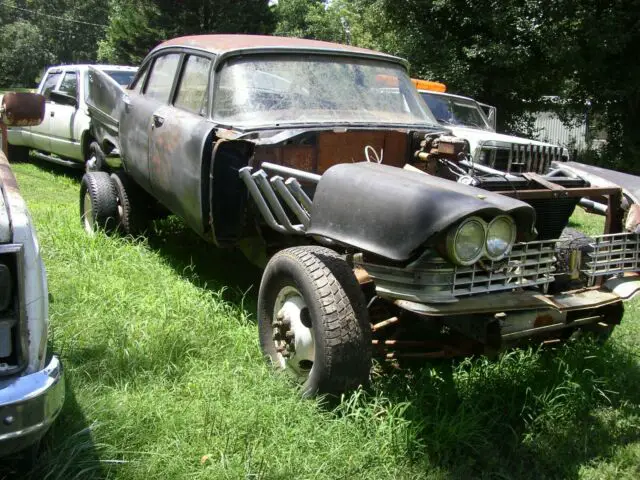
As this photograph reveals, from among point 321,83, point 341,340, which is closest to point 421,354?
point 341,340

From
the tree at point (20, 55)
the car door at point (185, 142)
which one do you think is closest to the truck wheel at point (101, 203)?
the car door at point (185, 142)

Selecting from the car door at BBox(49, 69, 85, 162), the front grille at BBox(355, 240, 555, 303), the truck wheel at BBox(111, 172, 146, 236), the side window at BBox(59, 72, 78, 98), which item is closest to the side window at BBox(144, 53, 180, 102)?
the truck wheel at BBox(111, 172, 146, 236)

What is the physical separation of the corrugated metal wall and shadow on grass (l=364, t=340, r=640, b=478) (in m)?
15.3

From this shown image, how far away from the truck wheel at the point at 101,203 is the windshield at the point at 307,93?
1902 millimetres

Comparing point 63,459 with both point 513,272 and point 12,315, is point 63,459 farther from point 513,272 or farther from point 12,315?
point 513,272

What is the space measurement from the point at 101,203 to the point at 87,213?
1.53 ft

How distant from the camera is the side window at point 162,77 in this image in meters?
5.17

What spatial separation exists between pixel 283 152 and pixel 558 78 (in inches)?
567

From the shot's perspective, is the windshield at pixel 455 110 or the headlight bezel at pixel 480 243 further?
the windshield at pixel 455 110

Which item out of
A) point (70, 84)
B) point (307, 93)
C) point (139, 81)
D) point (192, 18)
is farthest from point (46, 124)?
point (192, 18)

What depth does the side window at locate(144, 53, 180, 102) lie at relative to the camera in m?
5.17

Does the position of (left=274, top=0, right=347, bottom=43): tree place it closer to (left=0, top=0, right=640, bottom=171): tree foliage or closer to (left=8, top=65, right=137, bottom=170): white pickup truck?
(left=0, top=0, right=640, bottom=171): tree foliage

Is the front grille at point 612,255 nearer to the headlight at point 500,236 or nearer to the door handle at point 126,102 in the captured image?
the headlight at point 500,236

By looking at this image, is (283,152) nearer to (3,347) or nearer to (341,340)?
(341,340)
